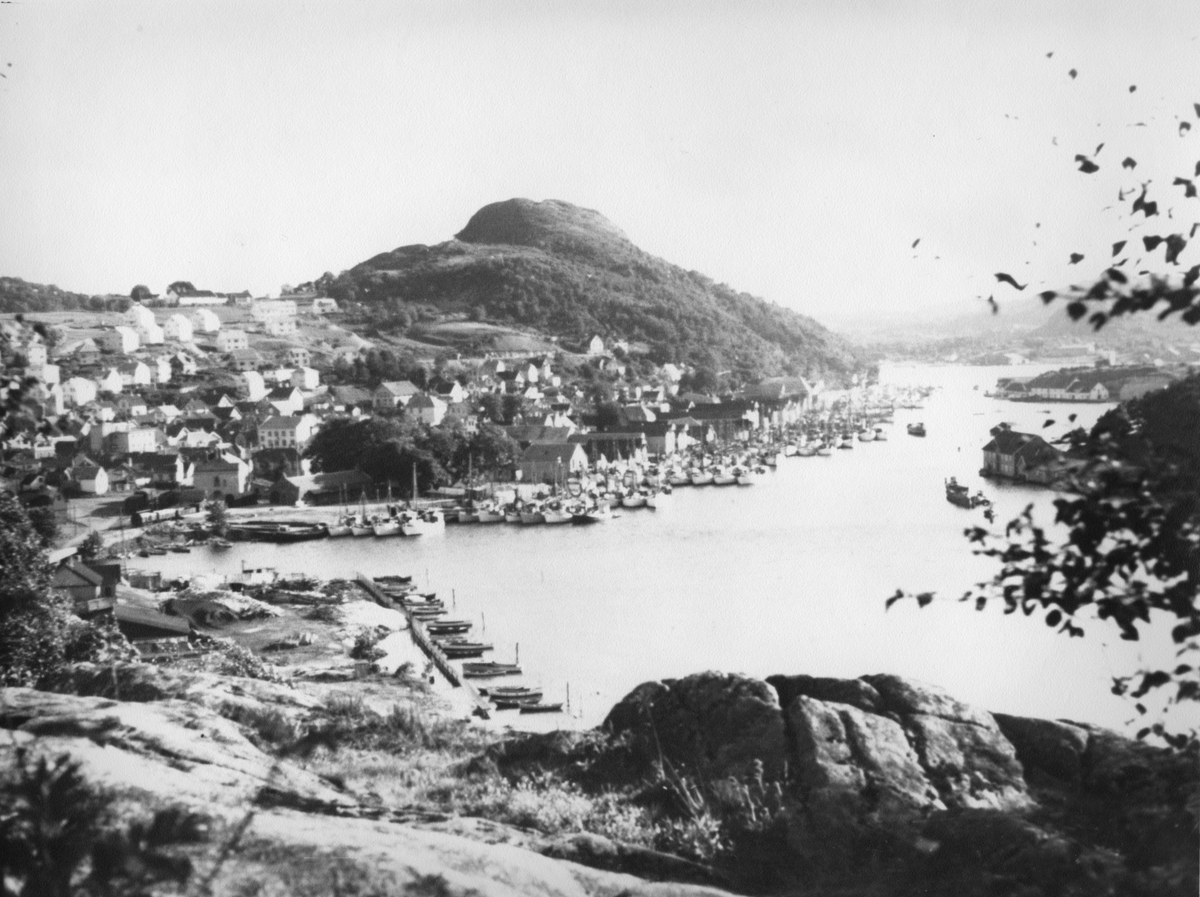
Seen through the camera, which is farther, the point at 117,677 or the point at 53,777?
the point at 117,677

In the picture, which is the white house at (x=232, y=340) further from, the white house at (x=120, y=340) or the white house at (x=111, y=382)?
the white house at (x=111, y=382)

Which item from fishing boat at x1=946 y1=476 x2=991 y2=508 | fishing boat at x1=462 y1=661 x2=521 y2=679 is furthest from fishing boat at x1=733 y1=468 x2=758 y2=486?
fishing boat at x1=462 y1=661 x2=521 y2=679

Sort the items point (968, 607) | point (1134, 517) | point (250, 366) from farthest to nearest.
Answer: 1. point (250, 366)
2. point (968, 607)
3. point (1134, 517)

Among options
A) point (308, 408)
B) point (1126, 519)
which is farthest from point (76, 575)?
point (308, 408)

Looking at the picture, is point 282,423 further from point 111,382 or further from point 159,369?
point 159,369

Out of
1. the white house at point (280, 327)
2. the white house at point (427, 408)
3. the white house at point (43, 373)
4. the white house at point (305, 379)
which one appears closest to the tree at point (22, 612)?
the white house at point (43, 373)

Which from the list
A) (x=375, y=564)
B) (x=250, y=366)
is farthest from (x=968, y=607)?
(x=250, y=366)

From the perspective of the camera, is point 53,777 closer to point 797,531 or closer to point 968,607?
point 968,607

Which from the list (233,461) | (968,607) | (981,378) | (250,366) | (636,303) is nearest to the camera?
(968,607)
